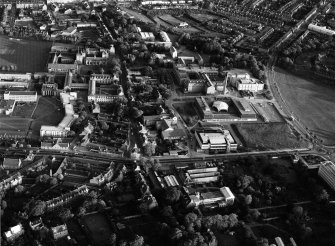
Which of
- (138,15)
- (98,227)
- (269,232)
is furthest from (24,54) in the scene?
(269,232)

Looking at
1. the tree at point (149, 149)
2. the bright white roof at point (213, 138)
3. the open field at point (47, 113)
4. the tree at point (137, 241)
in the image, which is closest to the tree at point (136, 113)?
the tree at point (149, 149)

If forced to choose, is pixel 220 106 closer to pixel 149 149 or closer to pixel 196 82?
pixel 196 82

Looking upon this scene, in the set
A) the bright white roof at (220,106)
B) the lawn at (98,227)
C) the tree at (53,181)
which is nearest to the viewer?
the lawn at (98,227)

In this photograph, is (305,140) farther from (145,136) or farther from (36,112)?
(36,112)

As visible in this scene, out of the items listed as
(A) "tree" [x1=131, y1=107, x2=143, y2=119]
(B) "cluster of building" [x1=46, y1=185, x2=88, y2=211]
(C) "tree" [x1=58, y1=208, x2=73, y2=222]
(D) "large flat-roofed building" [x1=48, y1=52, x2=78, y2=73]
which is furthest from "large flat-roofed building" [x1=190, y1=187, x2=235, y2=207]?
(D) "large flat-roofed building" [x1=48, y1=52, x2=78, y2=73]

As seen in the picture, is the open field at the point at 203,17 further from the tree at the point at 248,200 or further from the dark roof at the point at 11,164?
the dark roof at the point at 11,164

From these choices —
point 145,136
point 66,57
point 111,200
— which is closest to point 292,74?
point 145,136
